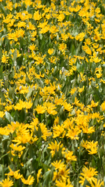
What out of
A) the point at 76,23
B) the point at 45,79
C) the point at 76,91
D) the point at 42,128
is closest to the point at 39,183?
the point at 42,128

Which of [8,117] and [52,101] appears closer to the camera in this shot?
[8,117]

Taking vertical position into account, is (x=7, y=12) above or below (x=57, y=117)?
above

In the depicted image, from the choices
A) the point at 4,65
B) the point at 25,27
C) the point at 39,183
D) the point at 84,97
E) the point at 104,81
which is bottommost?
the point at 39,183

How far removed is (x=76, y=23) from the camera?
4.27 m

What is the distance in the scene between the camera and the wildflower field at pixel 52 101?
62.2 inches

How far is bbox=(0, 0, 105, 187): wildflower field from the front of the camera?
1581 millimetres

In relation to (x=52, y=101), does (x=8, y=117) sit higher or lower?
lower

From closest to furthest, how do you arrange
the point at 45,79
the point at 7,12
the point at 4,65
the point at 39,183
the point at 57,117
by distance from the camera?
the point at 39,183 < the point at 57,117 < the point at 45,79 < the point at 4,65 < the point at 7,12

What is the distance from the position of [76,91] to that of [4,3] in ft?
9.28

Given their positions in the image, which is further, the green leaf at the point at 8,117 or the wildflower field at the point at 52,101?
the green leaf at the point at 8,117

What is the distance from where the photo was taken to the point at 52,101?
222 cm

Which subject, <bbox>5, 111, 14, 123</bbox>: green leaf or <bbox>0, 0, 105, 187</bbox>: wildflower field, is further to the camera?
<bbox>5, 111, 14, 123</bbox>: green leaf

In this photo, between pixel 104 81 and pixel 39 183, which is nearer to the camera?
pixel 39 183

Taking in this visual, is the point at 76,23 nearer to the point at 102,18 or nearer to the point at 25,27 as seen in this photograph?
the point at 102,18
